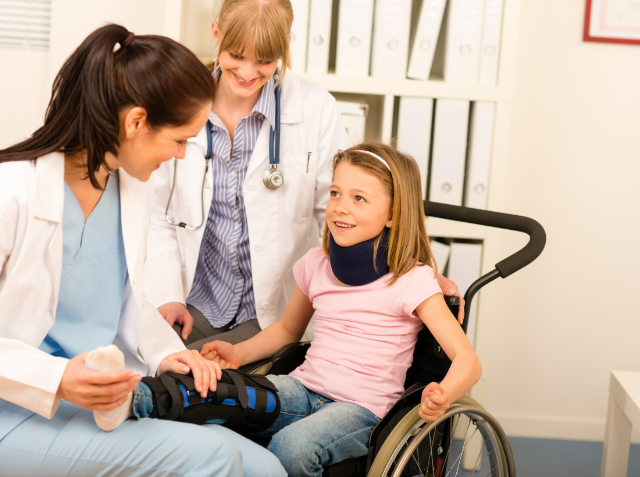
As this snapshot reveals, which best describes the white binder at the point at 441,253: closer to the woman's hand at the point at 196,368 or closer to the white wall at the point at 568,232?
the white wall at the point at 568,232

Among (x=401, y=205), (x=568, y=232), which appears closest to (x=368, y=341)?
(x=401, y=205)

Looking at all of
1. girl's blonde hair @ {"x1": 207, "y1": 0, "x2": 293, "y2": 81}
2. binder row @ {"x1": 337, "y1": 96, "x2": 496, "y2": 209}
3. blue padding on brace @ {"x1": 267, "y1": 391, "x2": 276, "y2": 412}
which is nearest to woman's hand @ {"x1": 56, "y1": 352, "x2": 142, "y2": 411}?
blue padding on brace @ {"x1": 267, "y1": 391, "x2": 276, "y2": 412}

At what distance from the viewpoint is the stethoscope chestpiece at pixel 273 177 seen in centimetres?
154

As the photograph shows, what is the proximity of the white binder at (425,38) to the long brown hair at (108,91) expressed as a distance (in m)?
1.04

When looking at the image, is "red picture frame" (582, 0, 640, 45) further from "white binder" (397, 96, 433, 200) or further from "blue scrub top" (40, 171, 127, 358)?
"blue scrub top" (40, 171, 127, 358)

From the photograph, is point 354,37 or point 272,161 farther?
point 354,37

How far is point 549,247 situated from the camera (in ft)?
7.56

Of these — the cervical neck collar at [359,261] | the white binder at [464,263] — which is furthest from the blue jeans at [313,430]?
the white binder at [464,263]

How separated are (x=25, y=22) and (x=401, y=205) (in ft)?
5.57

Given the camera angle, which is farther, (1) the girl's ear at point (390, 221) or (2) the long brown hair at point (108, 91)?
(1) the girl's ear at point (390, 221)

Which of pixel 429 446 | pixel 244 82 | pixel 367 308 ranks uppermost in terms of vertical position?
pixel 244 82

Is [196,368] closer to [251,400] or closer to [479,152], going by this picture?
[251,400]

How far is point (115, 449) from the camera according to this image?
935 millimetres

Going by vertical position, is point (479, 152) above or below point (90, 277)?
above
